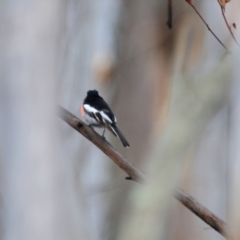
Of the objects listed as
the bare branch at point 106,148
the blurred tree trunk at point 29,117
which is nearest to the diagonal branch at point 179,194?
the bare branch at point 106,148

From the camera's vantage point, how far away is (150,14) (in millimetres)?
3150

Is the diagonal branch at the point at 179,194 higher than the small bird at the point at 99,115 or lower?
lower

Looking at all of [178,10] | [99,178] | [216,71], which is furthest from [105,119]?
[99,178]

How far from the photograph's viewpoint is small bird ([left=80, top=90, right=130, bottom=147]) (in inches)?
89.9

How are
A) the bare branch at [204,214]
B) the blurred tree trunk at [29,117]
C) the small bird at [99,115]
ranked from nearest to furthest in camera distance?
1. the blurred tree trunk at [29,117]
2. the bare branch at [204,214]
3. the small bird at [99,115]

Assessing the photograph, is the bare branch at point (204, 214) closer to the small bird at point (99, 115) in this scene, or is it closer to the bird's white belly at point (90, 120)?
the small bird at point (99, 115)

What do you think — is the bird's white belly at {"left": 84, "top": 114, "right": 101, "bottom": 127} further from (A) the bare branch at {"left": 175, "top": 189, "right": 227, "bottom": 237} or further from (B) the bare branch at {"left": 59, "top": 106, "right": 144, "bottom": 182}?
(A) the bare branch at {"left": 175, "top": 189, "right": 227, "bottom": 237}

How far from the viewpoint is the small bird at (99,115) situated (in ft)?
7.49

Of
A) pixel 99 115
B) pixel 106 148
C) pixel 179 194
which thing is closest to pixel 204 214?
pixel 179 194

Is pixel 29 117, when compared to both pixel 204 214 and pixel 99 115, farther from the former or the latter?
pixel 99 115

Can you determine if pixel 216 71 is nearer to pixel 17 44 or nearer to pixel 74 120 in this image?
pixel 17 44

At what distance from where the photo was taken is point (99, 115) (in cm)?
231

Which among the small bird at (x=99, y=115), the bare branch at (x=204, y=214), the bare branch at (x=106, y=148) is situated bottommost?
the bare branch at (x=204, y=214)

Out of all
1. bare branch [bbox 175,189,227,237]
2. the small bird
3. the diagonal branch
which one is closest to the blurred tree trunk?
the diagonal branch
